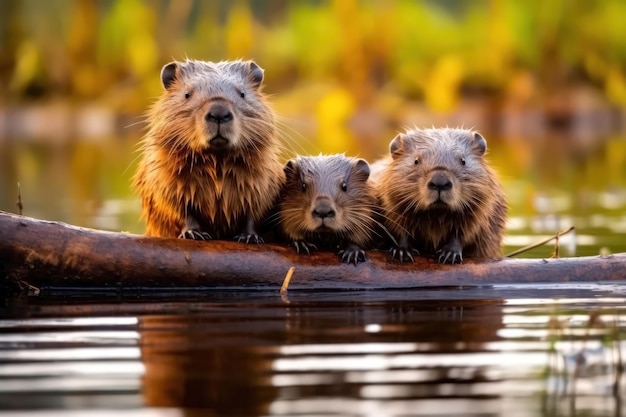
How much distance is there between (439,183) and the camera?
6.50 meters

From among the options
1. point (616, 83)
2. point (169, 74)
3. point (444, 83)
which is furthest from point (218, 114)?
point (616, 83)

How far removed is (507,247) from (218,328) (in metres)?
3.97

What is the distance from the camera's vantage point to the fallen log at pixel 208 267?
6301 millimetres

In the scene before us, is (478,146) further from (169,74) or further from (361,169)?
(169,74)

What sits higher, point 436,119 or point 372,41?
point 372,41

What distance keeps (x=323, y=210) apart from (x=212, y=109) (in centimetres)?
77

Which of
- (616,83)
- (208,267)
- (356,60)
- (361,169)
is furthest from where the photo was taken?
(356,60)

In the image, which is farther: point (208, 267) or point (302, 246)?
point (302, 246)

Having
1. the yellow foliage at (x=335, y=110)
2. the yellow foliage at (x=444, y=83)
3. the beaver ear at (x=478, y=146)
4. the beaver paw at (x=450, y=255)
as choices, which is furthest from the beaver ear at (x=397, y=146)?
the yellow foliage at (x=335, y=110)

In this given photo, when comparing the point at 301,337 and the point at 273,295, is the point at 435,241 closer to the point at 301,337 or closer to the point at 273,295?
the point at 273,295

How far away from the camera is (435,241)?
678 centimetres

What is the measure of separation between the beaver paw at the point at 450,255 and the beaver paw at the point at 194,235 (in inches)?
48.2

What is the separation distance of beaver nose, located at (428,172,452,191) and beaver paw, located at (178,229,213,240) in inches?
47.2

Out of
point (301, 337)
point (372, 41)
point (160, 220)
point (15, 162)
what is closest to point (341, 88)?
point (372, 41)
